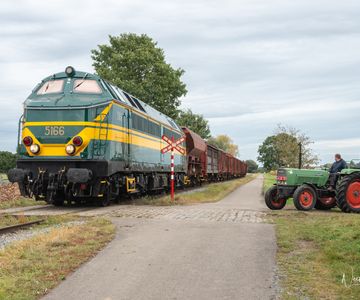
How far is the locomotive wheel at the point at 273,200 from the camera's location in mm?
15223

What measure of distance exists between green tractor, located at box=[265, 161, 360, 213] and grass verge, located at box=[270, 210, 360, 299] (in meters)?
3.43

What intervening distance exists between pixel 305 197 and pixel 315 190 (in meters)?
0.49

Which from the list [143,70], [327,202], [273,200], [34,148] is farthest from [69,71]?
[143,70]

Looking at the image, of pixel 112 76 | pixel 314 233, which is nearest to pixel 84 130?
pixel 314 233

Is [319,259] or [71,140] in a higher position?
[71,140]

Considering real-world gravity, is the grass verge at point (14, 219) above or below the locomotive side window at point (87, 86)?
below

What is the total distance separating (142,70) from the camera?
45.3 m

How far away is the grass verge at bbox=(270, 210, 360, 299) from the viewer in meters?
5.50

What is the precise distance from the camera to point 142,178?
60.6ft

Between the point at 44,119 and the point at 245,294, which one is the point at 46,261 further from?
the point at 44,119

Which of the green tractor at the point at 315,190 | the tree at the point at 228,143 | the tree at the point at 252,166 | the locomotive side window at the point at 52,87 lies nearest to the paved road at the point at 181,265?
the green tractor at the point at 315,190

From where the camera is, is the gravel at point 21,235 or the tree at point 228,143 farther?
the tree at point 228,143

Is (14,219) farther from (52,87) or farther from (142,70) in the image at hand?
(142,70)

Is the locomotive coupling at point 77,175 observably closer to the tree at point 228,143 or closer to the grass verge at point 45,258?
the grass verge at point 45,258
